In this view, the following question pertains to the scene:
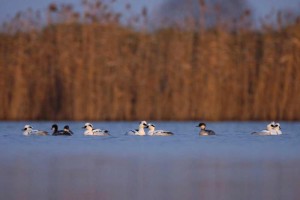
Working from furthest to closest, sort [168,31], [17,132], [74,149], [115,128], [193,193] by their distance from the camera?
[168,31] → [115,128] → [17,132] → [74,149] → [193,193]

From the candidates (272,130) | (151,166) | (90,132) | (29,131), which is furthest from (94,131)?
(151,166)

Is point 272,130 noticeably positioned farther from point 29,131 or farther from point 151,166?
point 151,166

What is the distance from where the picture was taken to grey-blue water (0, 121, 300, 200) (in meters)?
8.31

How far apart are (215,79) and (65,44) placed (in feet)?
11.9

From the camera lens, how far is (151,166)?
10703 millimetres

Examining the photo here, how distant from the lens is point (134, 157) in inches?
474

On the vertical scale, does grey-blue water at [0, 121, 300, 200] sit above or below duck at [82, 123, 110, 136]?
below

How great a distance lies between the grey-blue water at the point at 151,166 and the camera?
27.3 ft

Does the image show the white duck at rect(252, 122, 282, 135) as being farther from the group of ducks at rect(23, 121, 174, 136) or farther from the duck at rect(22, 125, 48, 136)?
the duck at rect(22, 125, 48, 136)

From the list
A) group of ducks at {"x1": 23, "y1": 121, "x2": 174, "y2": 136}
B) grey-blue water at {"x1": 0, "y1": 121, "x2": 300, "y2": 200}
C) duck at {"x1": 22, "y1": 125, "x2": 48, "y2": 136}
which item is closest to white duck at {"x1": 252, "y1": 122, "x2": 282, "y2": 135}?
grey-blue water at {"x1": 0, "y1": 121, "x2": 300, "y2": 200}

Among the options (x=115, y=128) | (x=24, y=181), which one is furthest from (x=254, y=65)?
(x=24, y=181)

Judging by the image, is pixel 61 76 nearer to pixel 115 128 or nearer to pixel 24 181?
pixel 115 128

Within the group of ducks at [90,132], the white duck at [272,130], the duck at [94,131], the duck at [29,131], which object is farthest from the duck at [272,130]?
the duck at [29,131]

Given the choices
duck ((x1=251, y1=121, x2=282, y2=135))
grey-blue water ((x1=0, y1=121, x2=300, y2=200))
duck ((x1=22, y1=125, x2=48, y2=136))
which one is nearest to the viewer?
grey-blue water ((x1=0, y1=121, x2=300, y2=200))
